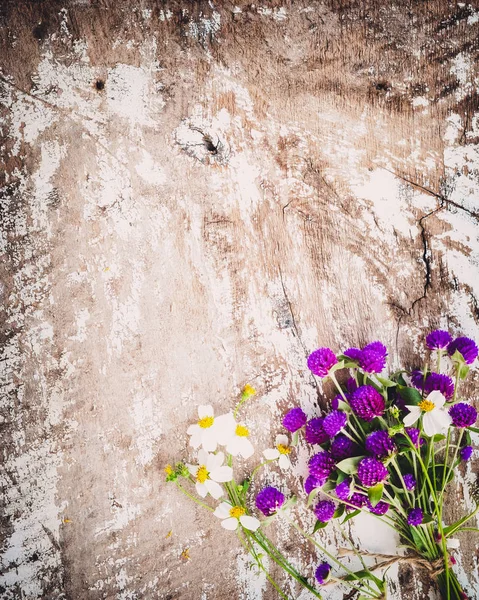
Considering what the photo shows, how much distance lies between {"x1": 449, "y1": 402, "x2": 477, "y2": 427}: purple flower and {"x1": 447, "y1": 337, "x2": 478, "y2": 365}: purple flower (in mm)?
89

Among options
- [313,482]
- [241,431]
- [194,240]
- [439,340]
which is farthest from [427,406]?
[194,240]

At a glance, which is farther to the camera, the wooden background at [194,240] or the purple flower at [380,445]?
the wooden background at [194,240]

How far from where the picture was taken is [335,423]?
2.48 ft

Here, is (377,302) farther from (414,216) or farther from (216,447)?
(216,447)

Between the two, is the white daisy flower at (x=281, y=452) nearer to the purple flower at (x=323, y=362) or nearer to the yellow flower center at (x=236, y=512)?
the yellow flower center at (x=236, y=512)

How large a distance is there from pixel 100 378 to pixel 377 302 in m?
0.62

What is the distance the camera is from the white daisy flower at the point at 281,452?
0.89m

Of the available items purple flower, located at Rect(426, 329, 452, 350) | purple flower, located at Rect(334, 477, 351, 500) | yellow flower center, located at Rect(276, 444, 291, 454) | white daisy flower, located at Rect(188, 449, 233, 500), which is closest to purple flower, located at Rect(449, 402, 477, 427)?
purple flower, located at Rect(426, 329, 452, 350)

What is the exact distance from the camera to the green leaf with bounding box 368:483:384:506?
708mm

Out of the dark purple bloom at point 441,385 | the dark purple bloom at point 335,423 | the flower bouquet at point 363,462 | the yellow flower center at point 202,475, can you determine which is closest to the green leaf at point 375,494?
the flower bouquet at point 363,462

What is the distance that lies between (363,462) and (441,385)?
209 mm

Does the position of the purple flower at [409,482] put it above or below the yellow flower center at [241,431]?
below

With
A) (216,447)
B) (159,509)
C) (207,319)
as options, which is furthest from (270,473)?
(207,319)

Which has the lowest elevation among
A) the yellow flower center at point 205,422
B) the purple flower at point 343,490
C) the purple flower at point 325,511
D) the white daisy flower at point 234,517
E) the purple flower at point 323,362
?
the white daisy flower at point 234,517
